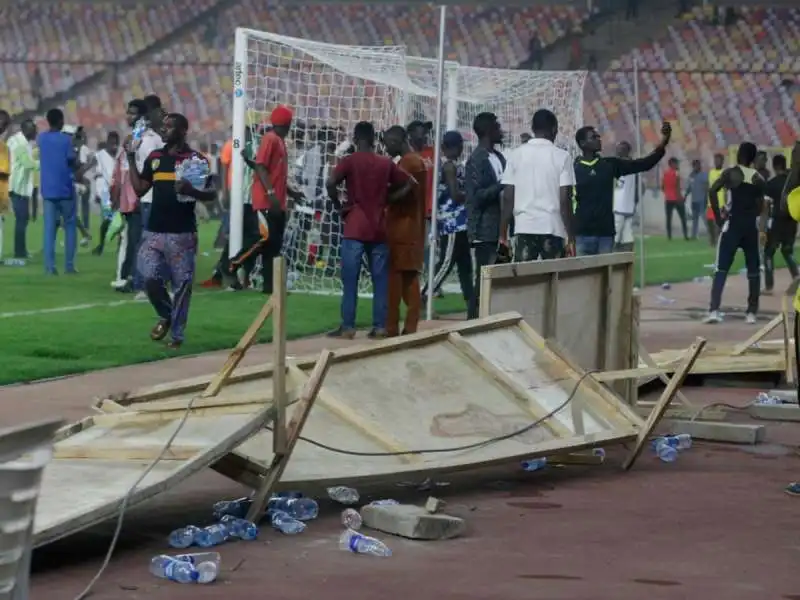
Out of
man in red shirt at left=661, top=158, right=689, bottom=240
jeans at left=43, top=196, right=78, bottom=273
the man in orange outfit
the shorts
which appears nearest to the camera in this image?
the man in orange outfit

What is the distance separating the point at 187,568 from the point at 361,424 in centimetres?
198

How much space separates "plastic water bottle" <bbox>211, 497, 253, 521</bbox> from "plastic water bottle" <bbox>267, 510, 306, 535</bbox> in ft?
0.40

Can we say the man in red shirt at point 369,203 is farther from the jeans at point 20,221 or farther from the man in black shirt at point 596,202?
the jeans at point 20,221

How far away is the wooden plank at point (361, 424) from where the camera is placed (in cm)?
815

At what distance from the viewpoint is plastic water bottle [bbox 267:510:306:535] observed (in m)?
7.38

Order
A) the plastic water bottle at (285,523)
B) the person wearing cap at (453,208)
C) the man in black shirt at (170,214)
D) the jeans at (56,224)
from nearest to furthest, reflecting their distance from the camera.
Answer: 1. the plastic water bottle at (285,523)
2. the man in black shirt at (170,214)
3. the person wearing cap at (453,208)
4. the jeans at (56,224)

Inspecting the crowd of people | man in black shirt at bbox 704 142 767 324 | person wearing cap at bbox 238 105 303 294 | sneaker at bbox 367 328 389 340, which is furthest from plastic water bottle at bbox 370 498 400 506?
person wearing cap at bbox 238 105 303 294

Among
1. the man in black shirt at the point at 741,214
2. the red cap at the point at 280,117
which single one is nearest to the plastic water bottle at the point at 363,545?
the man in black shirt at the point at 741,214

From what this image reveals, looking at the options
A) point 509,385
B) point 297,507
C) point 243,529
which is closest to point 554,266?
point 509,385

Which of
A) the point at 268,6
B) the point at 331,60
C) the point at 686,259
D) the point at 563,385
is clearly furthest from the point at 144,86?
the point at 563,385

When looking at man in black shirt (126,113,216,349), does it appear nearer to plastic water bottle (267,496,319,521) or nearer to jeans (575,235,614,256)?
jeans (575,235,614,256)

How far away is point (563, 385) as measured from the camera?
31.0ft

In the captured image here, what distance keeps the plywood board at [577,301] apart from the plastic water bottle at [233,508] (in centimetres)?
225

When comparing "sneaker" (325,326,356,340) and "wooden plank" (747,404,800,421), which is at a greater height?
"wooden plank" (747,404,800,421)
